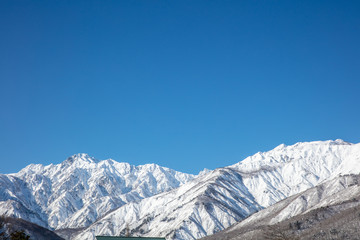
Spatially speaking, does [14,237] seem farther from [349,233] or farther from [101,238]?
[349,233]

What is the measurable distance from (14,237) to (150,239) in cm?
3659

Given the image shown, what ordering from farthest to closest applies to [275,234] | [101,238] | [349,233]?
[349,233], [101,238], [275,234]

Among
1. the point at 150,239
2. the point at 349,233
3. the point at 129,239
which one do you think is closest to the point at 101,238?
the point at 129,239

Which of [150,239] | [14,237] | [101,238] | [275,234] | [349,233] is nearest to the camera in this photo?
[275,234]

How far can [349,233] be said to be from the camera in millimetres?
185625

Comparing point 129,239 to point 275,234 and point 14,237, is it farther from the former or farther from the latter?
point 275,234

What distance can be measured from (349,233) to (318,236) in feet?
47.5

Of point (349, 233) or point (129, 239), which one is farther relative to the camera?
point (349, 233)

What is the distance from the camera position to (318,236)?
7697 inches

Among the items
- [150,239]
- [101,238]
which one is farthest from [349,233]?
[101,238]

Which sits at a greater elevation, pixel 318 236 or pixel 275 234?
pixel 318 236

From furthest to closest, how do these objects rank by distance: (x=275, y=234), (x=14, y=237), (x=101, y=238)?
(x=101, y=238) → (x=14, y=237) → (x=275, y=234)

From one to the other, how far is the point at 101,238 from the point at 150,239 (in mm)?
14492

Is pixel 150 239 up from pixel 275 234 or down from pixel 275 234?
up
